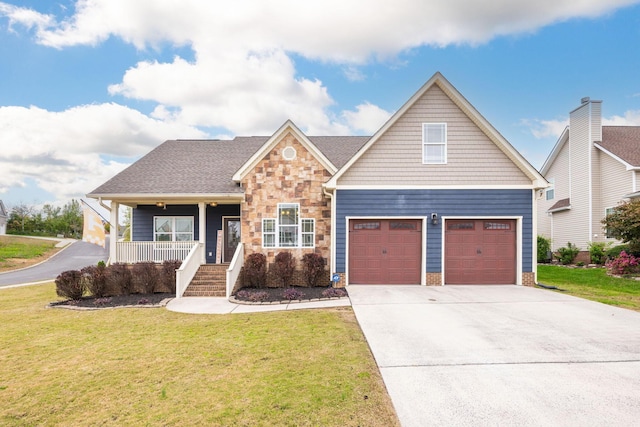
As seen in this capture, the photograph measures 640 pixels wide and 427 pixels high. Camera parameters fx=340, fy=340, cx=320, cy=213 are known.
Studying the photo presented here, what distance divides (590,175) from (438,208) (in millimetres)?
13580

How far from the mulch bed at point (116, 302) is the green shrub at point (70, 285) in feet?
0.78

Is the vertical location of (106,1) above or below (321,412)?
above

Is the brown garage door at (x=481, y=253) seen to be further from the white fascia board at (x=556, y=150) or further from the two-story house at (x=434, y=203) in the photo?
the white fascia board at (x=556, y=150)

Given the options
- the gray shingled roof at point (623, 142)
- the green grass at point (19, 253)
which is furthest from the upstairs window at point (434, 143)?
the green grass at point (19, 253)

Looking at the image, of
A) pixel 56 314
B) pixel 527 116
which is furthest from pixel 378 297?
pixel 527 116

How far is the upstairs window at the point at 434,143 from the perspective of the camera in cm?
1248

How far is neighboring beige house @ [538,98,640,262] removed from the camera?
59.4 ft

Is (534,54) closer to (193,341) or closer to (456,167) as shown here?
(456,167)

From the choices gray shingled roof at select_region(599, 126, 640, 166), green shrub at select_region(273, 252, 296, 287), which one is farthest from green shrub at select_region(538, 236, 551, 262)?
green shrub at select_region(273, 252, 296, 287)

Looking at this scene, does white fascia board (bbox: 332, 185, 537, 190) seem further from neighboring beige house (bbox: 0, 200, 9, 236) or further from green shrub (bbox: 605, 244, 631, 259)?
neighboring beige house (bbox: 0, 200, 9, 236)

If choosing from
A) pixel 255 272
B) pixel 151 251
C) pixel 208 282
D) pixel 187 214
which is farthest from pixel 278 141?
pixel 151 251

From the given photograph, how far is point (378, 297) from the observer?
10125mm

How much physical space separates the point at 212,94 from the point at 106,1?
12751 millimetres

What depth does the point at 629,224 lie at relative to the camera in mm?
14016
